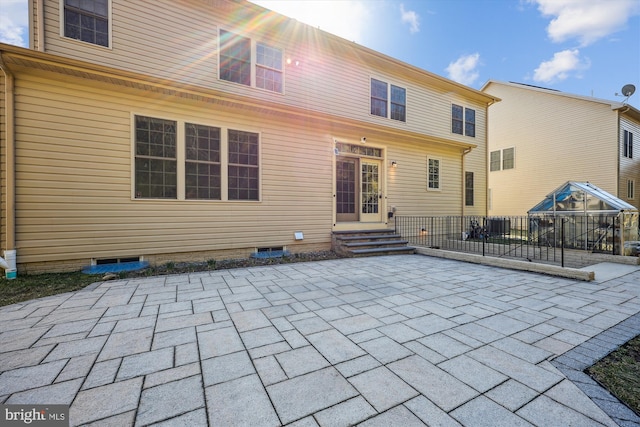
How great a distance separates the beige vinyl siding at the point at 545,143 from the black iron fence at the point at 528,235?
6519 mm

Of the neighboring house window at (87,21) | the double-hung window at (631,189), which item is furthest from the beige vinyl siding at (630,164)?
the neighboring house window at (87,21)

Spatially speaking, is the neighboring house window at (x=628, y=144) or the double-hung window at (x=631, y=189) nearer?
the neighboring house window at (x=628, y=144)

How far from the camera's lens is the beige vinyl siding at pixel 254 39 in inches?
214

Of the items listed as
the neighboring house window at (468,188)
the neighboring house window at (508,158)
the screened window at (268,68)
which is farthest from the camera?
the neighboring house window at (508,158)

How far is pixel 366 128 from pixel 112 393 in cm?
781

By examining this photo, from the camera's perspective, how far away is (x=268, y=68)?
6.93 metres

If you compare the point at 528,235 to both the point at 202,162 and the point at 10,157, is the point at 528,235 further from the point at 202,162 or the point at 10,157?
the point at 10,157

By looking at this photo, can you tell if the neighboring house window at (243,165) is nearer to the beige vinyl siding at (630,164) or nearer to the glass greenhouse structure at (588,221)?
the glass greenhouse structure at (588,221)

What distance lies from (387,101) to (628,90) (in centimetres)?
1310

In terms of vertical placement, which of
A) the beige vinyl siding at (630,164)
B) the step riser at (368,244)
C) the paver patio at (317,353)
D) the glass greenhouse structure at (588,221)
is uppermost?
the beige vinyl siding at (630,164)

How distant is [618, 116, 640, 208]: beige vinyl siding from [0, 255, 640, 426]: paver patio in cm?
1270

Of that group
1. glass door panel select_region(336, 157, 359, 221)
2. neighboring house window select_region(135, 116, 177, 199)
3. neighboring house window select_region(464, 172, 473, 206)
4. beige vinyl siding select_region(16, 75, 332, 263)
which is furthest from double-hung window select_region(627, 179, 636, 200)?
neighboring house window select_region(135, 116, 177, 199)

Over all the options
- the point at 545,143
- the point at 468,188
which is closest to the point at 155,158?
the point at 468,188

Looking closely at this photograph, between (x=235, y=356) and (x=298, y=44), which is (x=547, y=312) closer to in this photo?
(x=235, y=356)
